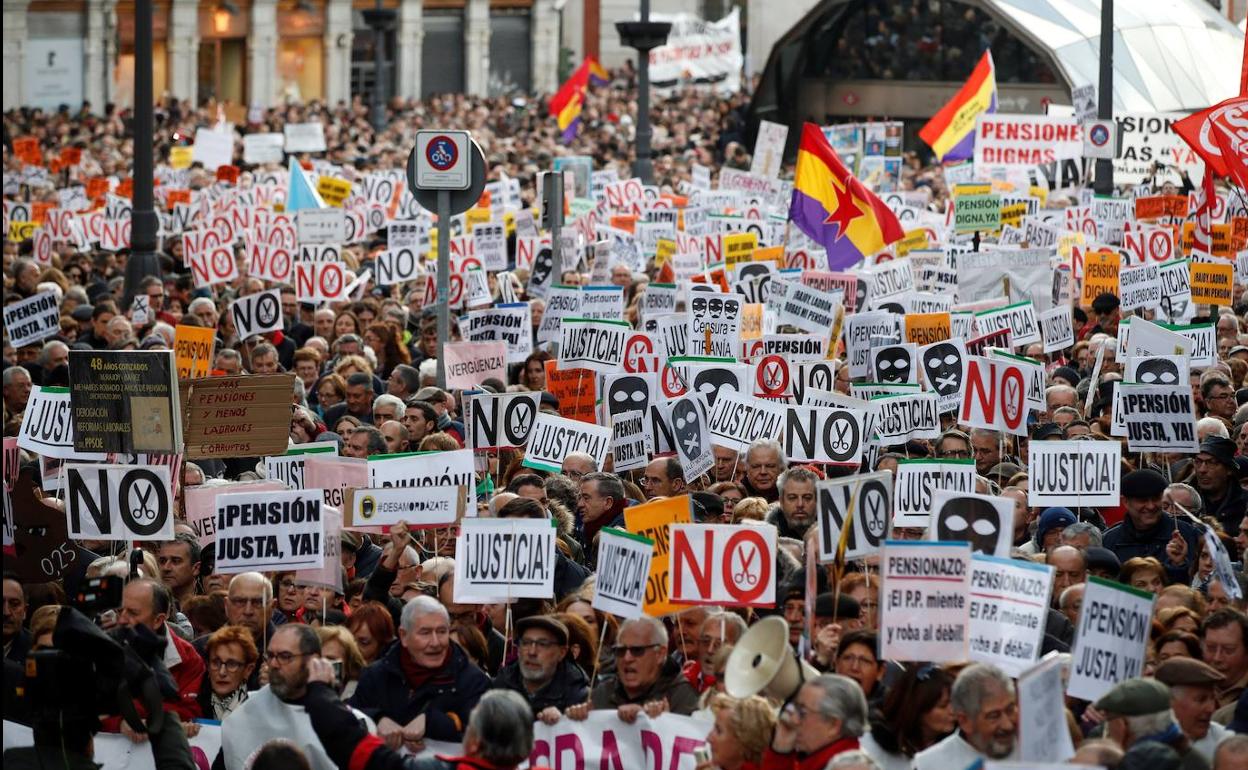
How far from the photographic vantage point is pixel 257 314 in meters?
17.7

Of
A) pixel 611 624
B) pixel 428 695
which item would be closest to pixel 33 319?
pixel 611 624

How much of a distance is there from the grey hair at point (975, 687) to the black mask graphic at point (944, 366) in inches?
296

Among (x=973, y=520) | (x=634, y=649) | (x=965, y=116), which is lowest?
(x=634, y=649)

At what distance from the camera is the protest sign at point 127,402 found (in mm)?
10711

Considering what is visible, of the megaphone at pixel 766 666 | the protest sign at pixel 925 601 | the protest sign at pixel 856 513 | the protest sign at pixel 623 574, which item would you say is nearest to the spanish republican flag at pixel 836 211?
the protest sign at pixel 856 513

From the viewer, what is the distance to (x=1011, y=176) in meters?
27.9

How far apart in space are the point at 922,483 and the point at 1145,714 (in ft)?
13.1

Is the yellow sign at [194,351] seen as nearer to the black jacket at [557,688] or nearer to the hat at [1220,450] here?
the hat at [1220,450]

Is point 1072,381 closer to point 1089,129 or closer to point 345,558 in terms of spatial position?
point 345,558

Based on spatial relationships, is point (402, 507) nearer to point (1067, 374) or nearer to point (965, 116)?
point (1067, 374)

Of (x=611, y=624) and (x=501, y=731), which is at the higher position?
(x=501, y=731)

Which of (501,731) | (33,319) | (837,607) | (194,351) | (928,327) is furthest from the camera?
(33,319)

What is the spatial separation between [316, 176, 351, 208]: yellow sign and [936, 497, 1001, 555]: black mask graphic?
18.7 m

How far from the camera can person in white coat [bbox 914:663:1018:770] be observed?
21.7 ft
